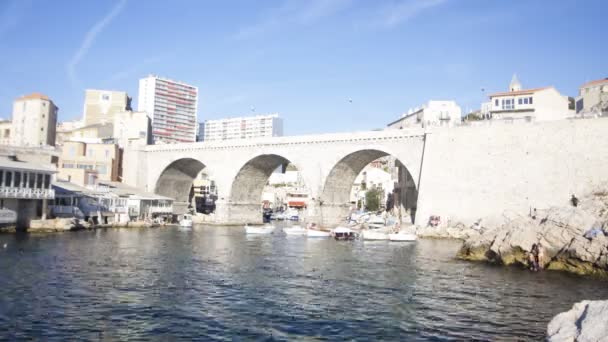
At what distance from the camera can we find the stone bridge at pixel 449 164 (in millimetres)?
41500

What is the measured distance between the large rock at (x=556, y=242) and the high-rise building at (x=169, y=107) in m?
→ 136

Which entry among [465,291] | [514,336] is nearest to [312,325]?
[514,336]

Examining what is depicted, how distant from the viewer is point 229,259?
1192 inches

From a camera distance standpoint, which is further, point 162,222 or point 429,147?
point 162,222

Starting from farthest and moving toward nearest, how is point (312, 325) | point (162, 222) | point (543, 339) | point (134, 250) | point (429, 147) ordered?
point (162, 222)
point (429, 147)
point (134, 250)
point (312, 325)
point (543, 339)

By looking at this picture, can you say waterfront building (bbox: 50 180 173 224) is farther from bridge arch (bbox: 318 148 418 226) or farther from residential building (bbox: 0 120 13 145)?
residential building (bbox: 0 120 13 145)

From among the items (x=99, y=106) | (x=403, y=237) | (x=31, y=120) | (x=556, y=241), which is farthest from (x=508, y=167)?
(x=99, y=106)

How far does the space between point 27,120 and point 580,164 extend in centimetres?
7664

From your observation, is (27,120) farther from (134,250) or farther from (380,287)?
(380,287)

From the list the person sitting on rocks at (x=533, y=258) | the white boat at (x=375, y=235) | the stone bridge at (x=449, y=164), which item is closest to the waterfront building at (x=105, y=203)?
the stone bridge at (x=449, y=164)

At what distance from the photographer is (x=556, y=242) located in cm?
2720

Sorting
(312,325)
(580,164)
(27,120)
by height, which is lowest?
(312,325)

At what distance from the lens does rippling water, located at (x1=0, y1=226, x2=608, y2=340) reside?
14453 millimetres

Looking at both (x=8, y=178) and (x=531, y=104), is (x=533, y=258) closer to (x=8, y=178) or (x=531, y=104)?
(x=531, y=104)
